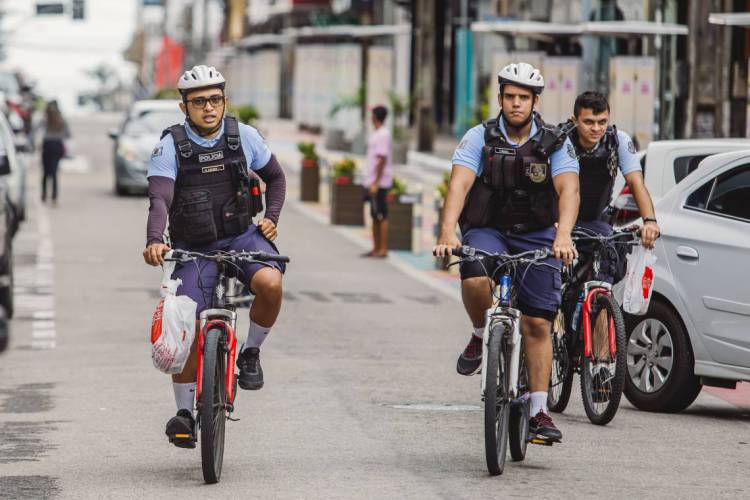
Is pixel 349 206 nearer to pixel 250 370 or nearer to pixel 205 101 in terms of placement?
pixel 250 370

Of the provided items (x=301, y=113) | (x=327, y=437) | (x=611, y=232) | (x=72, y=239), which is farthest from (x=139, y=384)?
(x=301, y=113)

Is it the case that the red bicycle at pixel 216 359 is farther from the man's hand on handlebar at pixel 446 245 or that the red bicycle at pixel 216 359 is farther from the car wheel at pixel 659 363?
the car wheel at pixel 659 363

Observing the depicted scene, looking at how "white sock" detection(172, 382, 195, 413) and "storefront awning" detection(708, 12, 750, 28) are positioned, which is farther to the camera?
"storefront awning" detection(708, 12, 750, 28)

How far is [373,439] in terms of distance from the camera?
9.57 m

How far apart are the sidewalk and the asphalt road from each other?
2.30m

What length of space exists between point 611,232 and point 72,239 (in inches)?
588

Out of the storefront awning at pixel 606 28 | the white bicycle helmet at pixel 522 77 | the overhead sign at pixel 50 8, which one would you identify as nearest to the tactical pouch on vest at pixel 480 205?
the white bicycle helmet at pixel 522 77

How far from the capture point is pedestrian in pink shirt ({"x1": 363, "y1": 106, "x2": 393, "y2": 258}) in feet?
69.7

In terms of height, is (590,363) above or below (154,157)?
below

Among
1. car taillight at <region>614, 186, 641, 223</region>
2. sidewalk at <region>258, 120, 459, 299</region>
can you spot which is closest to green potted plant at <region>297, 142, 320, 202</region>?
sidewalk at <region>258, 120, 459, 299</region>

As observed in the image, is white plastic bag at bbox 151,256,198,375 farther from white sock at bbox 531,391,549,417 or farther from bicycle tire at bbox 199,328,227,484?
white sock at bbox 531,391,549,417

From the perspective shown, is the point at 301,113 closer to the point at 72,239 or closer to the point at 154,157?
the point at 72,239

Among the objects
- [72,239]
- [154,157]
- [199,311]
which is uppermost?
[154,157]

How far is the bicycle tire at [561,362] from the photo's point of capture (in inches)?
403
